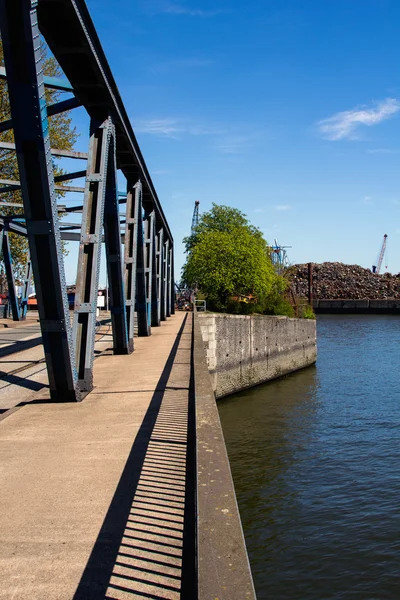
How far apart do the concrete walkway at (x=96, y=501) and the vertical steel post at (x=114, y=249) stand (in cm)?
546

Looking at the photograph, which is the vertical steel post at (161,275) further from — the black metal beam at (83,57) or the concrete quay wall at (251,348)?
the black metal beam at (83,57)

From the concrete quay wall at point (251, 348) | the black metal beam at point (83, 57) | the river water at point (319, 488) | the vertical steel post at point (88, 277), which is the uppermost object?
the black metal beam at point (83, 57)

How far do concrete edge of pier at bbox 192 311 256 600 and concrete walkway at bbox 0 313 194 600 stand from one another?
1.79 feet

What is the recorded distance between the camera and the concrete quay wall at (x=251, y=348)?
2452cm

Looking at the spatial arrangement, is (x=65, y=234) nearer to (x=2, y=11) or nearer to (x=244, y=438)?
(x=244, y=438)

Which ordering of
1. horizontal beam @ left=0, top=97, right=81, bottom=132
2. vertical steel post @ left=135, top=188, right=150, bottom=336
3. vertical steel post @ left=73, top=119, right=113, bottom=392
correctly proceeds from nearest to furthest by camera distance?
horizontal beam @ left=0, top=97, right=81, bottom=132 → vertical steel post @ left=73, top=119, right=113, bottom=392 → vertical steel post @ left=135, top=188, right=150, bottom=336

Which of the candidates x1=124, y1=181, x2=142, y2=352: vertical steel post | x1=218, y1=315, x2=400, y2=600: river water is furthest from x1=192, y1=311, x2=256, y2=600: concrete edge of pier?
x1=124, y1=181, x2=142, y2=352: vertical steel post

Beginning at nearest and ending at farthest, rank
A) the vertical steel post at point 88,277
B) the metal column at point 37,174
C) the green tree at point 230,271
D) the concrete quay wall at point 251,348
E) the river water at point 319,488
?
the metal column at point 37,174
the river water at point 319,488
the vertical steel post at point 88,277
the concrete quay wall at point 251,348
the green tree at point 230,271

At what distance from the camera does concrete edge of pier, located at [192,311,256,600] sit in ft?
9.23

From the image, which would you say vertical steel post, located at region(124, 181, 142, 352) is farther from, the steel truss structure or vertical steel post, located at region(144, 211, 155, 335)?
vertical steel post, located at region(144, 211, 155, 335)

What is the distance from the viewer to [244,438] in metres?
18.3

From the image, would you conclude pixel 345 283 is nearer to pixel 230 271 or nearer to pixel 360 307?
pixel 360 307

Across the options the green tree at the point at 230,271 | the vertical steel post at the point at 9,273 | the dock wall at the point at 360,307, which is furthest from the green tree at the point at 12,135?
the dock wall at the point at 360,307

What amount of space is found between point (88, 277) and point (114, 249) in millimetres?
3926
